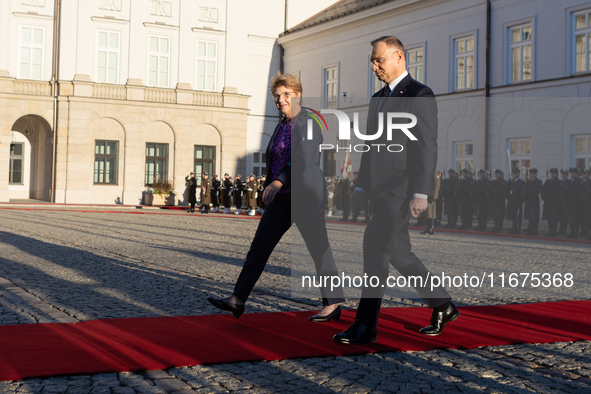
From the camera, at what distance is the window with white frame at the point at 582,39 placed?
22.9m

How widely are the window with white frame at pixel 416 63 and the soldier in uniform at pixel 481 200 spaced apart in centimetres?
973

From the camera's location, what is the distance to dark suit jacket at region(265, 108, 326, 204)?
536 cm

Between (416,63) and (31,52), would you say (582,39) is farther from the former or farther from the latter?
(31,52)

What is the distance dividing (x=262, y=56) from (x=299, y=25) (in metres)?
2.72

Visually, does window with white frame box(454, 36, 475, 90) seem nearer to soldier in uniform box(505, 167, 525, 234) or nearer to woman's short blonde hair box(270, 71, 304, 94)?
soldier in uniform box(505, 167, 525, 234)

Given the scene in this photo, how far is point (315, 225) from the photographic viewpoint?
5.41m

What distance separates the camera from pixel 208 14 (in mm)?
37344

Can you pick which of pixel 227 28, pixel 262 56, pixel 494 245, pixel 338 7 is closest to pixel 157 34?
pixel 227 28

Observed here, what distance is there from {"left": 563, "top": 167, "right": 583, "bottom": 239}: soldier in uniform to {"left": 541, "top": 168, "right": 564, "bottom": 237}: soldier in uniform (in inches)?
8.8

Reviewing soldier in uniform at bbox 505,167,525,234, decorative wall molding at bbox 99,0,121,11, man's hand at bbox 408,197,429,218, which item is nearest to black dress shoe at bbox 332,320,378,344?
man's hand at bbox 408,197,429,218

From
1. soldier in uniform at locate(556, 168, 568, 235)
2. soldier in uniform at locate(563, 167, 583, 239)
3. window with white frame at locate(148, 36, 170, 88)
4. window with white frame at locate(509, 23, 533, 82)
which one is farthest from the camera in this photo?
window with white frame at locate(148, 36, 170, 88)

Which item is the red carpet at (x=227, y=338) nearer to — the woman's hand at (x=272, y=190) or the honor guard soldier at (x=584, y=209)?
the woman's hand at (x=272, y=190)

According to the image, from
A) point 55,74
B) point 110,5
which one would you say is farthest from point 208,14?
point 55,74

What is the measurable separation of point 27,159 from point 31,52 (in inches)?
305
